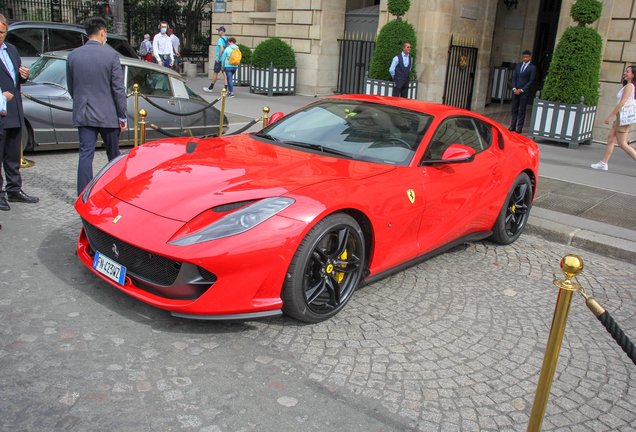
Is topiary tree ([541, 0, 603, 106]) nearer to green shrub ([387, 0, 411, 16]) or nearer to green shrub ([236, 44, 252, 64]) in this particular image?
green shrub ([387, 0, 411, 16])

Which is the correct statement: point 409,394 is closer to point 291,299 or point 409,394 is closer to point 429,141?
point 291,299

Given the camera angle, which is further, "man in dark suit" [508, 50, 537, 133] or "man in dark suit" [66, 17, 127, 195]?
"man in dark suit" [508, 50, 537, 133]

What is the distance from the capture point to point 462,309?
13.4ft

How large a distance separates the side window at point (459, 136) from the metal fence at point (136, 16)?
2289cm

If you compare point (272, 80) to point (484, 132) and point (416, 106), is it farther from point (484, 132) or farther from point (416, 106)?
point (416, 106)

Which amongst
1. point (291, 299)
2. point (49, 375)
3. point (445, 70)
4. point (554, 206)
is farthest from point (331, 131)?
point (445, 70)

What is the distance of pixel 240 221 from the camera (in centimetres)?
324

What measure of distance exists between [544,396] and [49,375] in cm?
242

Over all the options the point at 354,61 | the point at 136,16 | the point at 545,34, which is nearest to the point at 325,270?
the point at 354,61

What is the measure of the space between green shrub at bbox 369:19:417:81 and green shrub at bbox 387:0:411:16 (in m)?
0.26

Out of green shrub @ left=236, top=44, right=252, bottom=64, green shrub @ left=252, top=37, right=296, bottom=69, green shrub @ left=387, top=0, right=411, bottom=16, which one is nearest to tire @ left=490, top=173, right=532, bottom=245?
green shrub @ left=387, top=0, right=411, bottom=16

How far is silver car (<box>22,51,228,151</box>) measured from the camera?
7625 mm

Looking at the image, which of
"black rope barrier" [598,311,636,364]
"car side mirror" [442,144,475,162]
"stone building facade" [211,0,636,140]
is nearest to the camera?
"black rope barrier" [598,311,636,364]

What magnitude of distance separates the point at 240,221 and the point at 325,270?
0.67 meters
